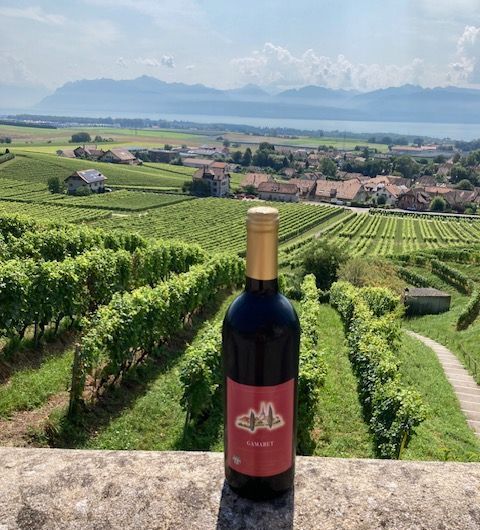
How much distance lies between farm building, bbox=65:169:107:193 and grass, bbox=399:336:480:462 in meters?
106

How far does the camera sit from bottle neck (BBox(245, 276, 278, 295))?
218cm

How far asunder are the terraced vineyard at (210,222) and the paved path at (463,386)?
124 ft

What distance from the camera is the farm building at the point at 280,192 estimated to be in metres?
132

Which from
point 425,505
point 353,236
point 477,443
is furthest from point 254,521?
point 353,236

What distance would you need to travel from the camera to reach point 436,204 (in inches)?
5074

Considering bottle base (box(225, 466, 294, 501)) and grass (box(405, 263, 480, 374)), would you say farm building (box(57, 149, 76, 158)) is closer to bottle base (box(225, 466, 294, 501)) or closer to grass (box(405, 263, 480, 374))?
grass (box(405, 263, 480, 374))

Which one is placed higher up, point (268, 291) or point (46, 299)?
point (268, 291)

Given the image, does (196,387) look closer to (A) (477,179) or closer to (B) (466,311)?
(B) (466,311)

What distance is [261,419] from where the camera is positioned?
222cm

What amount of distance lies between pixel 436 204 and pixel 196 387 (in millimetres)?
131128

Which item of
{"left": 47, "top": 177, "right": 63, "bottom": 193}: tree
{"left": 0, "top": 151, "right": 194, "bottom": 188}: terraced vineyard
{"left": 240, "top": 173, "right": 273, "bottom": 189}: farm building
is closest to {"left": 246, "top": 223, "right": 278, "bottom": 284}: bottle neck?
{"left": 47, "top": 177, "right": 63, "bottom": 193}: tree

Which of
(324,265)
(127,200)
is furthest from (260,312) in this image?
(127,200)

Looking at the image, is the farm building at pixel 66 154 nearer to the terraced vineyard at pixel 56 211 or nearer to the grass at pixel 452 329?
the terraced vineyard at pixel 56 211

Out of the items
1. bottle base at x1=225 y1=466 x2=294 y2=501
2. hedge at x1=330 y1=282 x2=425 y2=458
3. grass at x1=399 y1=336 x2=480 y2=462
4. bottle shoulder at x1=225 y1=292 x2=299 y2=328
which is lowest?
grass at x1=399 y1=336 x2=480 y2=462
